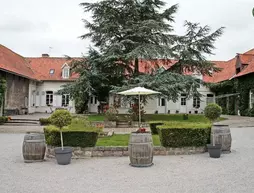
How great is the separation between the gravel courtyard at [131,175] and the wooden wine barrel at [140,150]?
0.82 ft

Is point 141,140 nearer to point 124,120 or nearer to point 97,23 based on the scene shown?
point 124,120

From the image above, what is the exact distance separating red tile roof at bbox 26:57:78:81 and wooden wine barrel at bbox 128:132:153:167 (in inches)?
916

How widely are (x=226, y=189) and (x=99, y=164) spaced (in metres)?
3.41

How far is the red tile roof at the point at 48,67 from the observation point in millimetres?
29859

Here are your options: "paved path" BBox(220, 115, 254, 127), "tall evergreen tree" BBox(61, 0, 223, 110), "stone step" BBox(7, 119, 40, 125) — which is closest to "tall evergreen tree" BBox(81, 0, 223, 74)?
"tall evergreen tree" BBox(61, 0, 223, 110)

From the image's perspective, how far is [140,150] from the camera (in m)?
6.75

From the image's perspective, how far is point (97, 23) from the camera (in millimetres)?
20438

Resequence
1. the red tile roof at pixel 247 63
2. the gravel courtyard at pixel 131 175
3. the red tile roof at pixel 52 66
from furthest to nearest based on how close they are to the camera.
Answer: the red tile roof at pixel 52 66 → the red tile roof at pixel 247 63 → the gravel courtyard at pixel 131 175

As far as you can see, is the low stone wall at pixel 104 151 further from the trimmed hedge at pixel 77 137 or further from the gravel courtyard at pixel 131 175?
the gravel courtyard at pixel 131 175

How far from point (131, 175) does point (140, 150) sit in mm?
922

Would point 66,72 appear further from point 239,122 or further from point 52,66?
point 239,122

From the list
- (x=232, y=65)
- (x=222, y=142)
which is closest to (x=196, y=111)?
(x=232, y=65)

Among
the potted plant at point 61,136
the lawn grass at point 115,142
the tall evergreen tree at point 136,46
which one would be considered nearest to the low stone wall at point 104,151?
the potted plant at point 61,136

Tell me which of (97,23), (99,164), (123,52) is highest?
(97,23)
